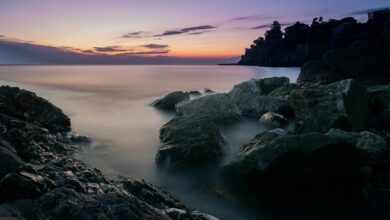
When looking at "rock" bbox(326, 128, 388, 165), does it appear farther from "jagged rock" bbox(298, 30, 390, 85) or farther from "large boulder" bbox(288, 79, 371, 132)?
"jagged rock" bbox(298, 30, 390, 85)

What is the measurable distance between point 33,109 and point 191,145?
740 centimetres

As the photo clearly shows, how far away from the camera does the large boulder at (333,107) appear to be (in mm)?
11844

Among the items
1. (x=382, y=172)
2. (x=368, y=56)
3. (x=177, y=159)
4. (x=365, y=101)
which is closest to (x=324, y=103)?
(x=365, y=101)

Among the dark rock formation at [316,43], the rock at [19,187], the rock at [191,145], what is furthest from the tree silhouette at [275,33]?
the rock at [19,187]

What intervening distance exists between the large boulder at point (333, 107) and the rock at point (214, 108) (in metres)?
2.61

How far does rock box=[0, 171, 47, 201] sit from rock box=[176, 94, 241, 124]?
900 cm

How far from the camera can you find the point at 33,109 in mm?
14188

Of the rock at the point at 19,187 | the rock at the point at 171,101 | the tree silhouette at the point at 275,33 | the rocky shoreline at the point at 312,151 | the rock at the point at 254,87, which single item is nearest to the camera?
the rock at the point at 19,187

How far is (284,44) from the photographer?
114500 millimetres

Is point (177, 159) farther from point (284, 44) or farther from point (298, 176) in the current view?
point (284, 44)

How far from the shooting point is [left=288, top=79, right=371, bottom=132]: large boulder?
1184 centimetres

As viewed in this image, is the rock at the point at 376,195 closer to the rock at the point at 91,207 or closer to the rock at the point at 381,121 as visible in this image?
the rock at the point at 91,207

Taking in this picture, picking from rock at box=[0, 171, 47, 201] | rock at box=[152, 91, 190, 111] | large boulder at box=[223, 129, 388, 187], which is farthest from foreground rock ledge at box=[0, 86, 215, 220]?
rock at box=[152, 91, 190, 111]

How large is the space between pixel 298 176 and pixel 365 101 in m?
6.48
